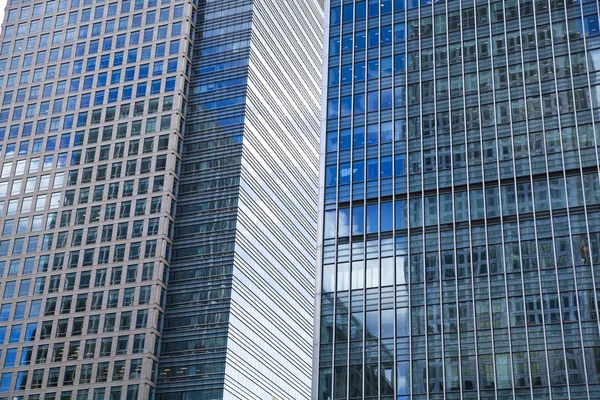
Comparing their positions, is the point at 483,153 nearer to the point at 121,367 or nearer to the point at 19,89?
the point at 121,367

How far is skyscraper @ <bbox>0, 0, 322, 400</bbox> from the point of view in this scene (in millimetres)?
112625

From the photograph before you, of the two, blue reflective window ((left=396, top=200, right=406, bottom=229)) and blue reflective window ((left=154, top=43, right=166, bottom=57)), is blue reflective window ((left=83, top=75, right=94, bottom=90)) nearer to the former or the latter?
blue reflective window ((left=154, top=43, right=166, bottom=57))

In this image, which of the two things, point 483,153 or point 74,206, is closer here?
point 483,153

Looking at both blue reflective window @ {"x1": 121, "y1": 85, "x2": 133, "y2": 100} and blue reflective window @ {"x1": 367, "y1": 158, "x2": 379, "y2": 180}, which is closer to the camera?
blue reflective window @ {"x1": 367, "y1": 158, "x2": 379, "y2": 180}

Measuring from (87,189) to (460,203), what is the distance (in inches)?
2516

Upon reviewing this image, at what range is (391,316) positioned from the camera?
72938 millimetres

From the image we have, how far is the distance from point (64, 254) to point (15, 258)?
768 cm

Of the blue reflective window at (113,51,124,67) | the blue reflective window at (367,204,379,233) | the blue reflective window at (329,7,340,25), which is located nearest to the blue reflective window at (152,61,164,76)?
the blue reflective window at (113,51,124,67)

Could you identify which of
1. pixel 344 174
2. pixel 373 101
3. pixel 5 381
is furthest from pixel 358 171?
pixel 5 381

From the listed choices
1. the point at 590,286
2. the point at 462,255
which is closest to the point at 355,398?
the point at 462,255

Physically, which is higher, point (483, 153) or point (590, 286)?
point (483, 153)

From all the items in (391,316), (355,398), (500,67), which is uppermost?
(500,67)

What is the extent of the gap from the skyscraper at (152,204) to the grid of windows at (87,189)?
0.22 m

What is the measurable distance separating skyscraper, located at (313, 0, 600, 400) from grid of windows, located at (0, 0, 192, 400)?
41.5 metres
